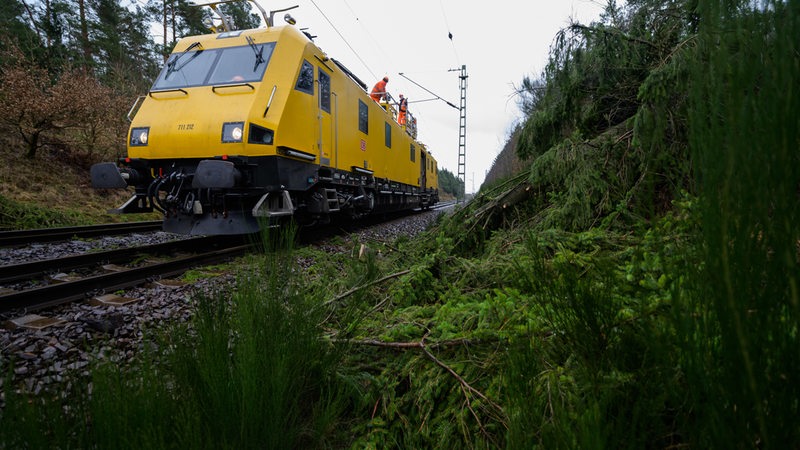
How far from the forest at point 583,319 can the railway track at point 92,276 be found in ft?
8.50

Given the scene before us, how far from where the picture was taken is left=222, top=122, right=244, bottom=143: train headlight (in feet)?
17.5

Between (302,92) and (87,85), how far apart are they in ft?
34.7

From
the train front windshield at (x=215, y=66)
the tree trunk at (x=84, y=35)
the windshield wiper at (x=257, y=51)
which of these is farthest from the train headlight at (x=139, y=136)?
the tree trunk at (x=84, y=35)

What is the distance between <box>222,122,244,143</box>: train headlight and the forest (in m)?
3.17

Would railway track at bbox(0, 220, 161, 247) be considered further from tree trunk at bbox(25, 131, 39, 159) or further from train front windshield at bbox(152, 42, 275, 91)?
tree trunk at bbox(25, 131, 39, 159)

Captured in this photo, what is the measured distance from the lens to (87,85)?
12.1 m

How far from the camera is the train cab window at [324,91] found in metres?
6.82

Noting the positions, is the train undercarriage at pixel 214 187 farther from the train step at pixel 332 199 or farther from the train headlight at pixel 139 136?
the train step at pixel 332 199

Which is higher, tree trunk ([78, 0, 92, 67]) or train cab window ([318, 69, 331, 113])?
tree trunk ([78, 0, 92, 67])

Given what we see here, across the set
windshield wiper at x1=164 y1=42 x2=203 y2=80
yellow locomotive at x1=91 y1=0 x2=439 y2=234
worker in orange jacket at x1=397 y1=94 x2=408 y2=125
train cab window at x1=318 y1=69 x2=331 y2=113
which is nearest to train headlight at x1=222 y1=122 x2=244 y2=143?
yellow locomotive at x1=91 y1=0 x2=439 y2=234

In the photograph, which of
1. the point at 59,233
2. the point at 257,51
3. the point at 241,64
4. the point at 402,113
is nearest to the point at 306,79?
the point at 257,51

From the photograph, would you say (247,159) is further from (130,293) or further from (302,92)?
(130,293)

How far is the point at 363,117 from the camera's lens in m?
9.02

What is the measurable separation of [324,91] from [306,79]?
697mm
